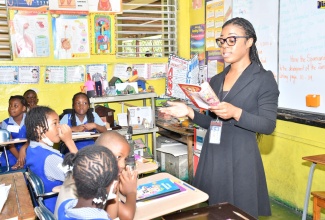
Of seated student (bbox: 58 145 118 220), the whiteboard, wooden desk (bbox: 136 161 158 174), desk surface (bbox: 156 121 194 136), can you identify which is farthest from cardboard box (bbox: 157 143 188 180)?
seated student (bbox: 58 145 118 220)

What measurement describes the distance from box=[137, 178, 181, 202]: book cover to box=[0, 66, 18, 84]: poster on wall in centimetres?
290

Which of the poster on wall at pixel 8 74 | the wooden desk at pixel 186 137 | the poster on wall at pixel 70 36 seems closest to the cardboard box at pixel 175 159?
the wooden desk at pixel 186 137

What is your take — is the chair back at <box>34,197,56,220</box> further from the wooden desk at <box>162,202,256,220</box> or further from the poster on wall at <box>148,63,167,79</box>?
the poster on wall at <box>148,63,167,79</box>

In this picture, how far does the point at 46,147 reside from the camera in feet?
6.82

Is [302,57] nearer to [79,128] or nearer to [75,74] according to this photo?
[79,128]

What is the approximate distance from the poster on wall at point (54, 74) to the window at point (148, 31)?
2.59 ft

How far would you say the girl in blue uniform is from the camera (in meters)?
3.54

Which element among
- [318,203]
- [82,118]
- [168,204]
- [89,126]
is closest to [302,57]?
[318,203]

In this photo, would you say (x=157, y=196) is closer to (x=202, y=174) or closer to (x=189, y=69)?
(x=202, y=174)

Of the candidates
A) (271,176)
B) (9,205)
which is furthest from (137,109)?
(9,205)

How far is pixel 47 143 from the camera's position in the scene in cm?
221

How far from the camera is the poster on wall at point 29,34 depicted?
160 inches

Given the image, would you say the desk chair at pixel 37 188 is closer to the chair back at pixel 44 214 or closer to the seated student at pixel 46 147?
the seated student at pixel 46 147

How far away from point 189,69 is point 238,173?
9.31 ft
